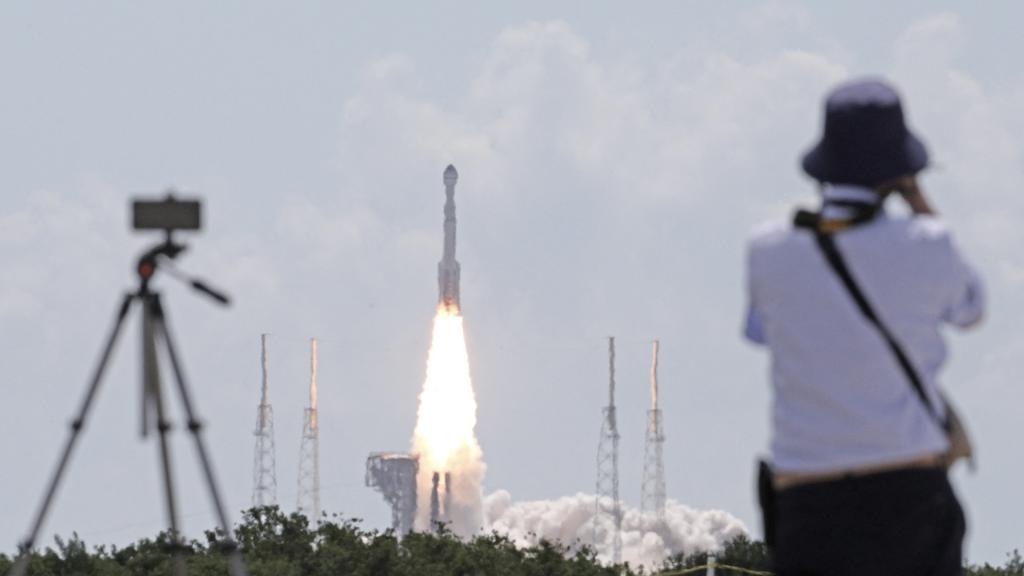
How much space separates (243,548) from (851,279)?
2394 inches

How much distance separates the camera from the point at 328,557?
67312mm

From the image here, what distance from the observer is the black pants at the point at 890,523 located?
1098cm

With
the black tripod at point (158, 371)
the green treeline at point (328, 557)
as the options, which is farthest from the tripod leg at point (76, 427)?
the green treeline at point (328, 557)

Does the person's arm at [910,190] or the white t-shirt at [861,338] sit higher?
the person's arm at [910,190]

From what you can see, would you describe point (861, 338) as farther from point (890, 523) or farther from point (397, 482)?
point (397, 482)

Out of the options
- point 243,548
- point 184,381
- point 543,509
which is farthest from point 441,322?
point 184,381

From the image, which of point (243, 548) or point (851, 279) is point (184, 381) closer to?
point (851, 279)

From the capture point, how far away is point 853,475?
11.0 metres

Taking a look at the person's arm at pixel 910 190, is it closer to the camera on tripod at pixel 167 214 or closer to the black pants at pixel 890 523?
the black pants at pixel 890 523

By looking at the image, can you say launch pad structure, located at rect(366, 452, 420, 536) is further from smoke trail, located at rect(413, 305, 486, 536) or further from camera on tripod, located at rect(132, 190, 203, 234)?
camera on tripod, located at rect(132, 190, 203, 234)

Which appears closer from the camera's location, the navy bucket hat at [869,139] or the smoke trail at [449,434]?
the navy bucket hat at [869,139]

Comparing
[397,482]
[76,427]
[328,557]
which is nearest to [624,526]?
[397,482]

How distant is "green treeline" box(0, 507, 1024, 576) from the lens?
64312 millimetres

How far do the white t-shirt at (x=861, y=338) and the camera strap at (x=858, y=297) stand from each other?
23 millimetres
